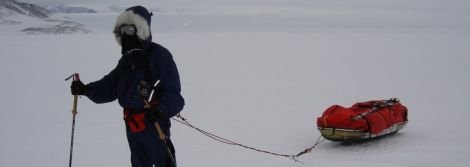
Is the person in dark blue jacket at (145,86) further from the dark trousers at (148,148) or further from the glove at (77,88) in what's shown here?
the glove at (77,88)

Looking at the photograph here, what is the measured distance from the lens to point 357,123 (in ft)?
16.8

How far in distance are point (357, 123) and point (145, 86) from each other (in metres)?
3.05

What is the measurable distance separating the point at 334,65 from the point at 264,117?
7.95 meters

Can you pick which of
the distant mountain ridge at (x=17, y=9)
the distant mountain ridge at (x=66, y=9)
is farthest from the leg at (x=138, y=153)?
the distant mountain ridge at (x=66, y=9)

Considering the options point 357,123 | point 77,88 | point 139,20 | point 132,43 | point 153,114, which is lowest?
point 357,123

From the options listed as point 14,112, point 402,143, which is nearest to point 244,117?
point 402,143

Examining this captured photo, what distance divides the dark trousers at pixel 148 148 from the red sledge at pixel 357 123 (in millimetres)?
2641

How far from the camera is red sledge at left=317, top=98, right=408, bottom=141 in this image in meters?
5.12

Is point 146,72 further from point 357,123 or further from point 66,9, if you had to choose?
point 66,9

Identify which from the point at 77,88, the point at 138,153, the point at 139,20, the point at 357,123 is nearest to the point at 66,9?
the point at 357,123

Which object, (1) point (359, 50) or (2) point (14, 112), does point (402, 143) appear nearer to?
(2) point (14, 112)

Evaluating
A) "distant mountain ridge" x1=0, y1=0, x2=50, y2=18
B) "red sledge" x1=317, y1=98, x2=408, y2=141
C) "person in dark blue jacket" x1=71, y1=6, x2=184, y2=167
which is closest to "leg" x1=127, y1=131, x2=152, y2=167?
"person in dark blue jacket" x1=71, y1=6, x2=184, y2=167

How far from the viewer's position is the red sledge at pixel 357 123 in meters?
5.12

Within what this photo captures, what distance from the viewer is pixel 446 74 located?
12117 mm
